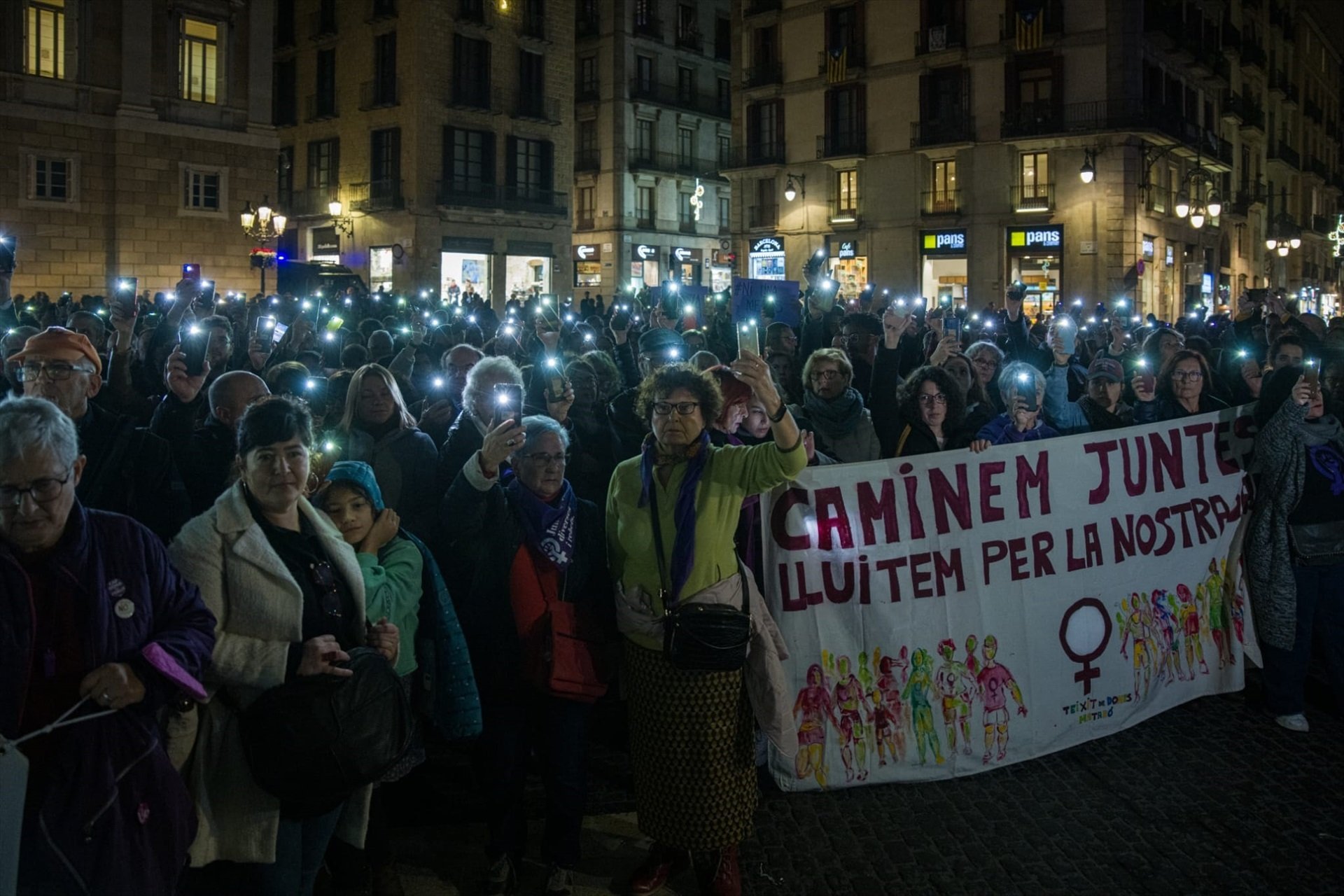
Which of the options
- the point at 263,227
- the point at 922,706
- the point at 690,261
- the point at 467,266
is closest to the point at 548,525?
the point at 922,706

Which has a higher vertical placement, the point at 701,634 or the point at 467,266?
the point at 467,266

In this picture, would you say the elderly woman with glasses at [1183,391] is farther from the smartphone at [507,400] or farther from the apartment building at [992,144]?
the apartment building at [992,144]

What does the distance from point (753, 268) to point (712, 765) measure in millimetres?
36921

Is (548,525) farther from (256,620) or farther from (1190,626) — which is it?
(1190,626)

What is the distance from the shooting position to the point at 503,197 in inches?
1563

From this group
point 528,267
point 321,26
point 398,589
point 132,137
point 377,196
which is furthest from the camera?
point 528,267

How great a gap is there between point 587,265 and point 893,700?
1796 inches

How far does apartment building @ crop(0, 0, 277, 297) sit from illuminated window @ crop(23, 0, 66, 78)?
3cm

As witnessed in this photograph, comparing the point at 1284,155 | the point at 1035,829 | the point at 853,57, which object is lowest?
the point at 1035,829

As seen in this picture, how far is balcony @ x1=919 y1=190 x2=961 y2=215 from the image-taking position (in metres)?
36.4

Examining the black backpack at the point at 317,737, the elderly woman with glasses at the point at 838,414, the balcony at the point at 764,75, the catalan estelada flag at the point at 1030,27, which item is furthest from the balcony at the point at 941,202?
the black backpack at the point at 317,737

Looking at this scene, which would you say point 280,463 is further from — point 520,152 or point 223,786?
point 520,152

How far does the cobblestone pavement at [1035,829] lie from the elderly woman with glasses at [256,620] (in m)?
1.23

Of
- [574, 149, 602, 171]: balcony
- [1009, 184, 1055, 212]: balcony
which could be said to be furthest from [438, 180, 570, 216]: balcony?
[1009, 184, 1055, 212]: balcony
